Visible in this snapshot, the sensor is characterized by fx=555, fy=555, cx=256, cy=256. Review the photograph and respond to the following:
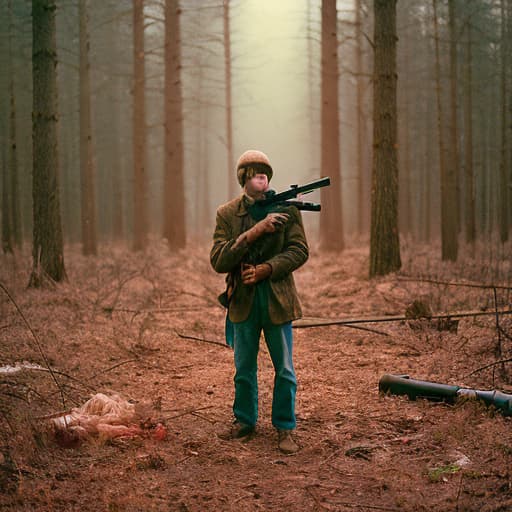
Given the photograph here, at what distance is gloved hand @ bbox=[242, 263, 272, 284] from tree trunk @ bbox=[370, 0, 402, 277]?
744 centimetres

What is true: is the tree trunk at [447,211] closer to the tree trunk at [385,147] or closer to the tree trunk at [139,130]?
the tree trunk at [385,147]

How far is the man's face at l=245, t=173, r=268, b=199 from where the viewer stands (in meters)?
4.64

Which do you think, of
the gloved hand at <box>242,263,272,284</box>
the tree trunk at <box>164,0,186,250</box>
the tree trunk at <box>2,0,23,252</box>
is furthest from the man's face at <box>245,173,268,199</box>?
the tree trunk at <box>2,0,23,252</box>

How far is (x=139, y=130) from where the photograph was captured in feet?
63.3

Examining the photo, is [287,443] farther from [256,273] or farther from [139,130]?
[139,130]

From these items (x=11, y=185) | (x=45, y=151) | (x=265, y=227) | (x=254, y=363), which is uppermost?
(x=11, y=185)

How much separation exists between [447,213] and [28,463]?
13.5 m

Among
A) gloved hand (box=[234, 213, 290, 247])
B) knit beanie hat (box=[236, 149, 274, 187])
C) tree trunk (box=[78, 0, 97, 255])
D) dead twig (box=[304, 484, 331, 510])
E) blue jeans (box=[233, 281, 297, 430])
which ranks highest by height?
tree trunk (box=[78, 0, 97, 255])

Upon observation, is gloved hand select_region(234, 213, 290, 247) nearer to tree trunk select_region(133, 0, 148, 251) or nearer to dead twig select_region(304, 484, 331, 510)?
dead twig select_region(304, 484, 331, 510)

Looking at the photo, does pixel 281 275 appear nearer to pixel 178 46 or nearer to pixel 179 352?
pixel 179 352

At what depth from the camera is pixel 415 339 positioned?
24.8 feet

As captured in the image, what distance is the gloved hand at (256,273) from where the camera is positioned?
4395 mm

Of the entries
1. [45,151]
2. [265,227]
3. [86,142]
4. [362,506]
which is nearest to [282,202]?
[265,227]

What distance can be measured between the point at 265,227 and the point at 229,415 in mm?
2032
